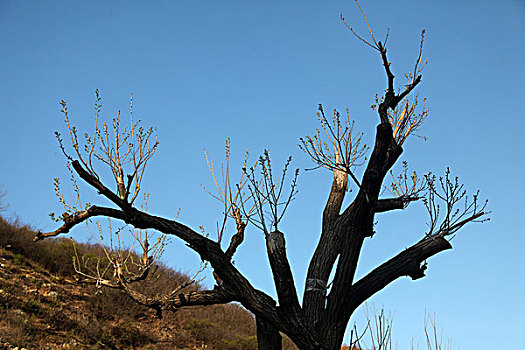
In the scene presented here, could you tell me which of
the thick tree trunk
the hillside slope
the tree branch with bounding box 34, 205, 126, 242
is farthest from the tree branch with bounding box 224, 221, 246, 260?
the hillside slope

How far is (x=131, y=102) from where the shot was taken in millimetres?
7285

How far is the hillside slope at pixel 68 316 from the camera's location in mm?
10141

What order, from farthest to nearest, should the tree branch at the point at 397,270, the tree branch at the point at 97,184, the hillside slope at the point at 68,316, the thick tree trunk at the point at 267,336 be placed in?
the hillside slope at the point at 68,316, the thick tree trunk at the point at 267,336, the tree branch at the point at 397,270, the tree branch at the point at 97,184

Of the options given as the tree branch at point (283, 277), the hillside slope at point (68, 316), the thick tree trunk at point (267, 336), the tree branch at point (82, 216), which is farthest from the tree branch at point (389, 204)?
the hillside slope at point (68, 316)

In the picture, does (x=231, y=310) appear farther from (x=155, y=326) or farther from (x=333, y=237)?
(x=333, y=237)

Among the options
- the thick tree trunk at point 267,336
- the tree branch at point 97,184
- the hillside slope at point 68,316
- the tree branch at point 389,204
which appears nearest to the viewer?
the tree branch at point 97,184

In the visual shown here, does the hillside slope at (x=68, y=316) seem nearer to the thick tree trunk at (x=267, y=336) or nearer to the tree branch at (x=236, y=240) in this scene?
the tree branch at (x=236, y=240)

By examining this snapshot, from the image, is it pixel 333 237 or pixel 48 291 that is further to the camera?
pixel 48 291

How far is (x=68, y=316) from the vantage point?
11.1 m

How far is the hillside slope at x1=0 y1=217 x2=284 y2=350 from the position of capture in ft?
33.3

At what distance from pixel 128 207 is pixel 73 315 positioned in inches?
273

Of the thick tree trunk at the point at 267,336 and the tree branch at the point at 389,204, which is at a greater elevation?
the tree branch at the point at 389,204

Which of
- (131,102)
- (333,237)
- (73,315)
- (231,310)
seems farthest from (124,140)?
(231,310)

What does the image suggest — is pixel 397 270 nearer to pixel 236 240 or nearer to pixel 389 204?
pixel 389 204
